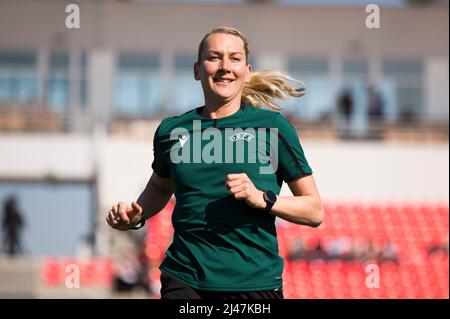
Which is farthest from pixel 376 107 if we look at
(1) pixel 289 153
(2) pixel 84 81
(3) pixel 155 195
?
→ (1) pixel 289 153

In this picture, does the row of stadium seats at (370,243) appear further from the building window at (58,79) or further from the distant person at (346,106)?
the building window at (58,79)

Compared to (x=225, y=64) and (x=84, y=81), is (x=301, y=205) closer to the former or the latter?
(x=225, y=64)

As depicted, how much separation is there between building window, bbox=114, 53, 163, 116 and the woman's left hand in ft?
67.9

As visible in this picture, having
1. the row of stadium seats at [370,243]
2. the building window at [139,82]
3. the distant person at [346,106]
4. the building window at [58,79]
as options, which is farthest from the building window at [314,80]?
the row of stadium seats at [370,243]

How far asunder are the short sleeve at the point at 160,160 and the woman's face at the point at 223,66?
0.87 feet

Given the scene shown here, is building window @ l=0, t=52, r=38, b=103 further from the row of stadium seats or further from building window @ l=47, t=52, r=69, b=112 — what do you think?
the row of stadium seats

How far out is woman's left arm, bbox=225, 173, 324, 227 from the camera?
3.00m

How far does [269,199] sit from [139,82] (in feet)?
70.3

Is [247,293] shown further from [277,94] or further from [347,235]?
[347,235]

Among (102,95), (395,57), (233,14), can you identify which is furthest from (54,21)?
(395,57)

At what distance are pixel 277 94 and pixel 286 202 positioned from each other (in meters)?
0.59

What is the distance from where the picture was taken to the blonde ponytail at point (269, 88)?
357 cm

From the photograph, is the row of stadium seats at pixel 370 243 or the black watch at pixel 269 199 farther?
the row of stadium seats at pixel 370 243

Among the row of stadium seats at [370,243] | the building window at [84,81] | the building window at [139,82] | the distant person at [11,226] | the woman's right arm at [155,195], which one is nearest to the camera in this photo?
the woman's right arm at [155,195]
